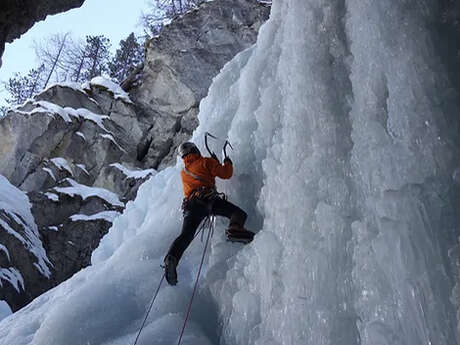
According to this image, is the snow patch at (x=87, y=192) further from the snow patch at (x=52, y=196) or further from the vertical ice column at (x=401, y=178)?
the vertical ice column at (x=401, y=178)

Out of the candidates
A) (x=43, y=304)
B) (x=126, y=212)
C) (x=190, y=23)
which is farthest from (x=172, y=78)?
(x=43, y=304)

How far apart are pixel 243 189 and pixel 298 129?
98 centimetres

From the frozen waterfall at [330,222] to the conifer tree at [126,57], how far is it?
836 inches

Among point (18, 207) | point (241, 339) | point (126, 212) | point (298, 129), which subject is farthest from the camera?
point (18, 207)

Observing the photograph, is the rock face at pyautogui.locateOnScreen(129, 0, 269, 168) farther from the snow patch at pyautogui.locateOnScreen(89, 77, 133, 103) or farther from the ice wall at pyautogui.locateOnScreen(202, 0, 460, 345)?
the ice wall at pyautogui.locateOnScreen(202, 0, 460, 345)

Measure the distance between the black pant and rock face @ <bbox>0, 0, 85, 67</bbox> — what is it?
9.66ft

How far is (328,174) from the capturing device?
2.93 metres

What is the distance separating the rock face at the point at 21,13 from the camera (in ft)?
16.1

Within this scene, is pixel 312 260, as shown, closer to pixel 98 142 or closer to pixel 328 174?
pixel 328 174

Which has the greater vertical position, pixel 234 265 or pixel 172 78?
pixel 234 265

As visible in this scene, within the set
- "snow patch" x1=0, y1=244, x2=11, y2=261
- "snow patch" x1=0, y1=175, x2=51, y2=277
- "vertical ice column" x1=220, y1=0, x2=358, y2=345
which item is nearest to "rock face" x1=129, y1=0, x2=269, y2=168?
"snow patch" x1=0, y1=175, x2=51, y2=277

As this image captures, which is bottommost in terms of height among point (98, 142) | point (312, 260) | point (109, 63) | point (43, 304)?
point (109, 63)

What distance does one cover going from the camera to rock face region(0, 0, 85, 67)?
4.89 m

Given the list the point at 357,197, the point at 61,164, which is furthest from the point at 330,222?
the point at 61,164
